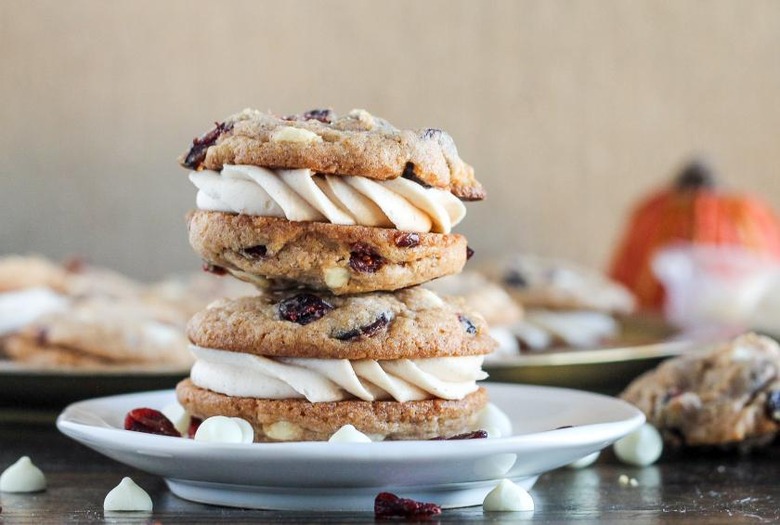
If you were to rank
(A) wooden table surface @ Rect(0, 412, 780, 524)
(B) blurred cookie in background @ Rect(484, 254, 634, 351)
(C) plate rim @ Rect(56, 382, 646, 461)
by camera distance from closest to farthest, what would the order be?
(C) plate rim @ Rect(56, 382, 646, 461)
(A) wooden table surface @ Rect(0, 412, 780, 524)
(B) blurred cookie in background @ Rect(484, 254, 634, 351)

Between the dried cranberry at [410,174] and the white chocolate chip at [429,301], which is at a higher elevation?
the dried cranberry at [410,174]

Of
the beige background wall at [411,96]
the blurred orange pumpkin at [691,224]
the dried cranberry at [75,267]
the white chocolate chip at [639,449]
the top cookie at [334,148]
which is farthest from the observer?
the beige background wall at [411,96]

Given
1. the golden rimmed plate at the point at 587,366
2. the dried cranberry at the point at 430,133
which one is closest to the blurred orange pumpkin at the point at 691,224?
the golden rimmed plate at the point at 587,366

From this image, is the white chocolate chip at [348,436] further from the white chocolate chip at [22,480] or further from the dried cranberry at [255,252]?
the white chocolate chip at [22,480]

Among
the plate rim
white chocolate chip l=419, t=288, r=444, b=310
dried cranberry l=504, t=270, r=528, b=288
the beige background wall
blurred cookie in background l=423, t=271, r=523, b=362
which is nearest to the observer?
the plate rim

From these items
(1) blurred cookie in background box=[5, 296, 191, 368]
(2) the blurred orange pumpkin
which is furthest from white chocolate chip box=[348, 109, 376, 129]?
(2) the blurred orange pumpkin

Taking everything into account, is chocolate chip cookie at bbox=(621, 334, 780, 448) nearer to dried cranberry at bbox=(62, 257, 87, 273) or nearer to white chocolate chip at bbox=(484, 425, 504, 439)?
white chocolate chip at bbox=(484, 425, 504, 439)

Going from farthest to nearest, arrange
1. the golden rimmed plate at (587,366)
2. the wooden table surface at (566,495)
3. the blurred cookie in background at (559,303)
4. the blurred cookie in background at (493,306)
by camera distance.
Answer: the blurred cookie in background at (559,303) → the blurred cookie in background at (493,306) → the golden rimmed plate at (587,366) → the wooden table surface at (566,495)

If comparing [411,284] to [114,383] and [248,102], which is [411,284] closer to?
[114,383]

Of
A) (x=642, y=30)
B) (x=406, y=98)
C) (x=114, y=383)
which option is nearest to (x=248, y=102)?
(x=406, y=98)
